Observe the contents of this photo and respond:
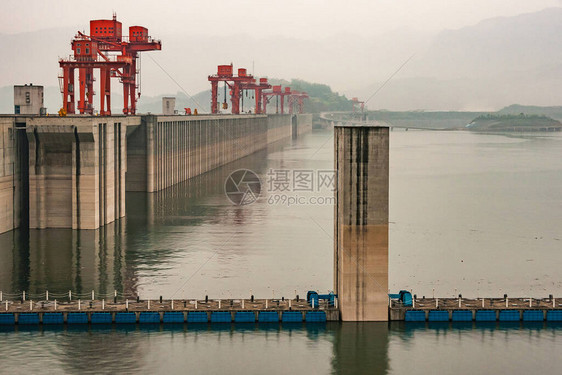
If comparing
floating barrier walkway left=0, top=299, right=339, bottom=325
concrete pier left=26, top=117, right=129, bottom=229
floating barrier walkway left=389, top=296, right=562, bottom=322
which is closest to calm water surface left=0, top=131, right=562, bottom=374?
floating barrier walkway left=0, top=299, right=339, bottom=325

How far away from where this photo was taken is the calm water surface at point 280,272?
1667 inches

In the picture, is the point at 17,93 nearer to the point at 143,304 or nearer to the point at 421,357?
the point at 143,304

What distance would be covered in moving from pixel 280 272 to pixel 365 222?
659 inches

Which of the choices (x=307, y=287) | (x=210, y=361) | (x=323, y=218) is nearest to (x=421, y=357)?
(x=210, y=361)

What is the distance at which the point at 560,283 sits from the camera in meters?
58.6

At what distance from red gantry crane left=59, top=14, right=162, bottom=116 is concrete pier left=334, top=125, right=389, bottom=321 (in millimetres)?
43562

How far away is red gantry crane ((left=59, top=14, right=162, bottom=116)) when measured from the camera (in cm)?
9731

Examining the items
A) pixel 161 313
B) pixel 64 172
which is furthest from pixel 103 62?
pixel 161 313

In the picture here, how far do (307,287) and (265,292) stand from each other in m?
3.01

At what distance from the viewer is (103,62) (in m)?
97.8
